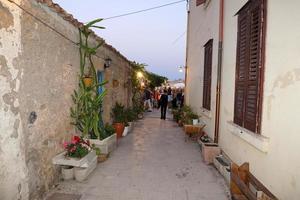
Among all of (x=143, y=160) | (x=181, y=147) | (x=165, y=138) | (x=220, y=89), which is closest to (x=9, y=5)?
(x=143, y=160)

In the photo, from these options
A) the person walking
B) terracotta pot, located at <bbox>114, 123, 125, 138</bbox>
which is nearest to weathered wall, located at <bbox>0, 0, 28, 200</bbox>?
terracotta pot, located at <bbox>114, 123, 125, 138</bbox>

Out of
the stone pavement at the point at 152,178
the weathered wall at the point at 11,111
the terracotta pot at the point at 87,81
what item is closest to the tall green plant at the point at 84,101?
the terracotta pot at the point at 87,81

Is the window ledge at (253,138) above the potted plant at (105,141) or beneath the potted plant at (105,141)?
above

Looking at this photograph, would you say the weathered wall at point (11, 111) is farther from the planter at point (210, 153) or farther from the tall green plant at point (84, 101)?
the planter at point (210, 153)

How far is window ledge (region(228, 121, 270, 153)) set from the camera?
3.66m

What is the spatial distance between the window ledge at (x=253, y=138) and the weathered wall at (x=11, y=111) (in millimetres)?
3224

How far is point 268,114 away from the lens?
3695 millimetres

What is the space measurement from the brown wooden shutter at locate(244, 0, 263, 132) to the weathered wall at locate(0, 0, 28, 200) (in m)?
3.34

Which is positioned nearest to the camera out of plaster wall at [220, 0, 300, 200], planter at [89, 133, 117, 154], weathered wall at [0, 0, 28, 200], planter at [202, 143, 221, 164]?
plaster wall at [220, 0, 300, 200]

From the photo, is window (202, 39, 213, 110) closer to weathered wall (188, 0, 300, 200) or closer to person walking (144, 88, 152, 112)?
weathered wall (188, 0, 300, 200)

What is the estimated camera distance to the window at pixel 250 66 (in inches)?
159

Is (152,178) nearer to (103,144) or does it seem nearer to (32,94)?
(103,144)

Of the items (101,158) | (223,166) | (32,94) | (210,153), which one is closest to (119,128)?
(101,158)

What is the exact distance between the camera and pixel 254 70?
429 cm
